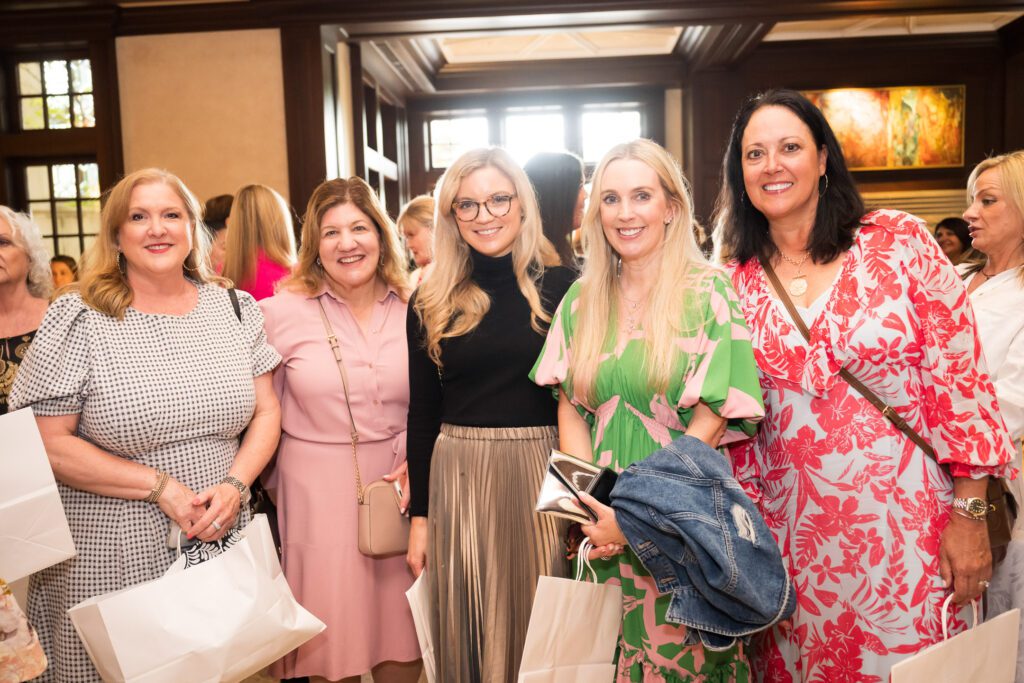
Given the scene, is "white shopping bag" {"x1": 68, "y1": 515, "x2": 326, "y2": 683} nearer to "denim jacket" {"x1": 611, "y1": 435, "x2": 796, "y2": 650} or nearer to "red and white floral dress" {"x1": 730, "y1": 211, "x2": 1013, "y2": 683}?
"denim jacket" {"x1": 611, "y1": 435, "x2": 796, "y2": 650}

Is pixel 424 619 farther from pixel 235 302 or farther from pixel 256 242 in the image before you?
pixel 256 242

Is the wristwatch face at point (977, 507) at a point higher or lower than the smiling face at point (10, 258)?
lower

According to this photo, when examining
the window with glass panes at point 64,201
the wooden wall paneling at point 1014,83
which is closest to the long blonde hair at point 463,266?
the window with glass panes at point 64,201

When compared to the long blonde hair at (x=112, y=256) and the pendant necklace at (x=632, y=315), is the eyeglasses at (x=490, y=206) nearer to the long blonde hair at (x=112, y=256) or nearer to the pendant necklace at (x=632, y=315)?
the pendant necklace at (x=632, y=315)

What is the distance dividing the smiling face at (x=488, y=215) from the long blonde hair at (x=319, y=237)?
46cm

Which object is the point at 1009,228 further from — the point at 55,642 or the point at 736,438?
the point at 55,642

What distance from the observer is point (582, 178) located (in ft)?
10.1

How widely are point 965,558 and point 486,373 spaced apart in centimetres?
127

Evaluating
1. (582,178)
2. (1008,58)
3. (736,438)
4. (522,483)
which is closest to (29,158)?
(582,178)

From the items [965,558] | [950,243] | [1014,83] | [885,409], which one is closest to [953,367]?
[885,409]

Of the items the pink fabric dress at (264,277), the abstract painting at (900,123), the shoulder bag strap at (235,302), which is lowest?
the shoulder bag strap at (235,302)

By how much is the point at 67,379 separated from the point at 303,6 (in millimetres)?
5291

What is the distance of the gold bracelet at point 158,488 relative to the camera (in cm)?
212

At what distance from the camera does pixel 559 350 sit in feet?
6.70
